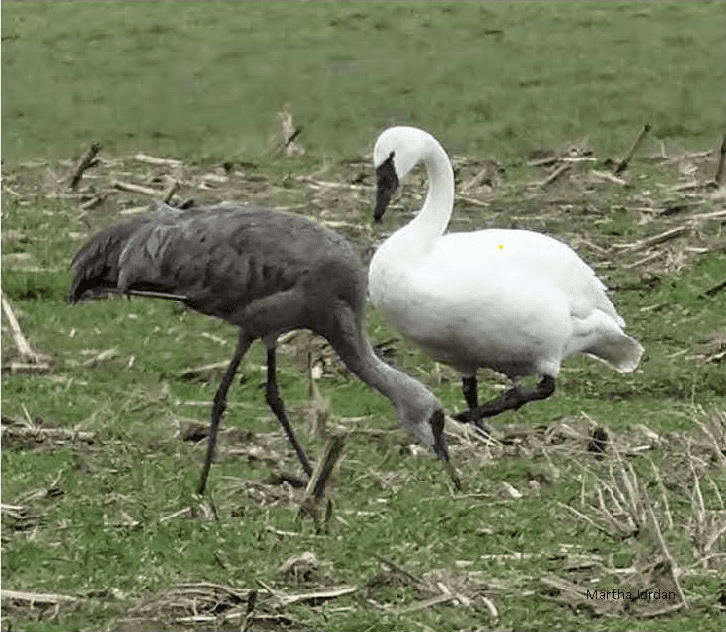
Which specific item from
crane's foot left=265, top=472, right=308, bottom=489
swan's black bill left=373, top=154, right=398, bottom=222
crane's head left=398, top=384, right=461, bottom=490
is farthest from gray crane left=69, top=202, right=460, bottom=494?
swan's black bill left=373, top=154, right=398, bottom=222

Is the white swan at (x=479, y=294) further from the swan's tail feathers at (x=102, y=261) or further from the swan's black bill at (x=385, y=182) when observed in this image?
the swan's tail feathers at (x=102, y=261)

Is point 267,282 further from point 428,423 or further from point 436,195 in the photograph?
point 436,195

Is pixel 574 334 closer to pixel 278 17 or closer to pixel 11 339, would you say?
pixel 11 339

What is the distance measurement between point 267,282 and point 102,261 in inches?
35.2

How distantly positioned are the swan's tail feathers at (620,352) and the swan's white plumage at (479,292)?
123mm

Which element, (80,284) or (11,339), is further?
(11,339)

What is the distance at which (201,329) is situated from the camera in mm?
13578

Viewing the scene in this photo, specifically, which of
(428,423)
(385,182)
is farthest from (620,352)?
(428,423)

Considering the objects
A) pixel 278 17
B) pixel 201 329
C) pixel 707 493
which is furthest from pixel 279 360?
pixel 278 17

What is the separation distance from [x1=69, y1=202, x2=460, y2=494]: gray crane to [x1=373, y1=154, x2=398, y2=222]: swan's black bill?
1119mm

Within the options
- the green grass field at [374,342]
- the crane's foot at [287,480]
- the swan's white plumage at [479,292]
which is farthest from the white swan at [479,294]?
the crane's foot at [287,480]

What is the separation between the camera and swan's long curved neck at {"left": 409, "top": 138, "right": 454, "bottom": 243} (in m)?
11.1

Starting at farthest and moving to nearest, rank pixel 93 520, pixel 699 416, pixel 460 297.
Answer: pixel 699 416
pixel 460 297
pixel 93 520

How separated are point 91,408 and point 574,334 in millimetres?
2379
